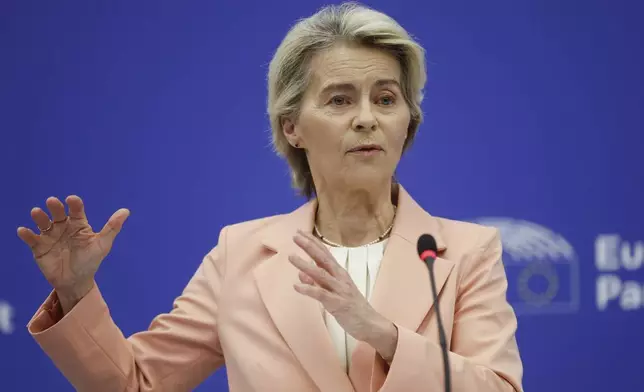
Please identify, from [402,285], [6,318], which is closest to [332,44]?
[402,285]

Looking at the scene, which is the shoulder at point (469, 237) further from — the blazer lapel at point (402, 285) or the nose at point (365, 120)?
the nose at point (365, 120)

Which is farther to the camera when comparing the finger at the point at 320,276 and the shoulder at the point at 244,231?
the shoulder at the point at 244,231

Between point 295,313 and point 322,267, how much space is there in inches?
11.9

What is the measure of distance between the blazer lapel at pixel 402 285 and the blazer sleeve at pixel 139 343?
0.36 meters

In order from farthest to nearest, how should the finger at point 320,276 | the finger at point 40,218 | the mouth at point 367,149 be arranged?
1. the mouth at point 367,149
2. the finger at point 40,218
3. the finger at point 320,276

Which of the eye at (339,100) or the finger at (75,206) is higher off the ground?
the eye at (339,100)

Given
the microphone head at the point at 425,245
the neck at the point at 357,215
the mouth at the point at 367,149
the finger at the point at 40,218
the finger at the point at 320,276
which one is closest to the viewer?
the microphone head at the point at 425,245

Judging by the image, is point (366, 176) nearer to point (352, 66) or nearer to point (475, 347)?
point (352, 66)

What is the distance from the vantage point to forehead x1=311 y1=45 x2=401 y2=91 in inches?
74.5

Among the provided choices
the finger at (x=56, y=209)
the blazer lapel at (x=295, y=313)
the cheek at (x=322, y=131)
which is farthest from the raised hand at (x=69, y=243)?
the cheek at (x=322, y=131)

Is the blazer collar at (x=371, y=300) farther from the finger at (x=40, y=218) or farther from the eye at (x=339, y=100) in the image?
the finger at (x=40, y=218)

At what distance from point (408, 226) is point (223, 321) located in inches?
16.8

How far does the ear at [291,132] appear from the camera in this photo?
80.9 inches

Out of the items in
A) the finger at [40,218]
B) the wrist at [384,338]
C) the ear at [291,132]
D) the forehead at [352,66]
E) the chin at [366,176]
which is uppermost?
the forehead at [352,66]
